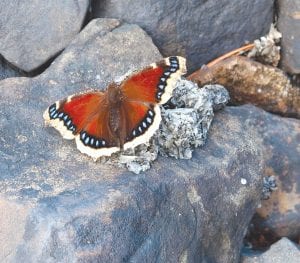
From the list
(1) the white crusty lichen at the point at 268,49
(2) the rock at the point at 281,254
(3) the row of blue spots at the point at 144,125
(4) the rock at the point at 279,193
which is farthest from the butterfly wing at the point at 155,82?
(1) the white crusty lichen at the point at 268,49

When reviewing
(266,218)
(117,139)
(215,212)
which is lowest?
(266,218)

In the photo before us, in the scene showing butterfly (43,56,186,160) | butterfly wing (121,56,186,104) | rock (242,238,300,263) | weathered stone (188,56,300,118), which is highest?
butterfly wing (121,56,186,104)

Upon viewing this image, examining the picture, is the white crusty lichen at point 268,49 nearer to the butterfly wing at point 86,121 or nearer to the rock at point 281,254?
the rock at point 281,254

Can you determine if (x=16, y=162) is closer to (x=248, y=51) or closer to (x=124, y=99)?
(x=124, y=99)

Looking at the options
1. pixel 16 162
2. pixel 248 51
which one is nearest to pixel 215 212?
pixel 16 162

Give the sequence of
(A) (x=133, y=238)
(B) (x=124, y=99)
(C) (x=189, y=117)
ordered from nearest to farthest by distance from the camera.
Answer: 1. (A) (x=133, y=238)
2. (B) (x=124, y=99)
3. (C) (x=189, y=117)

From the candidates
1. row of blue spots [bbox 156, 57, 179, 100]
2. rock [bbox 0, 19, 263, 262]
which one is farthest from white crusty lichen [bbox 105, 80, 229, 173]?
row of blue spots [bbox 156, 57, 179, 100]

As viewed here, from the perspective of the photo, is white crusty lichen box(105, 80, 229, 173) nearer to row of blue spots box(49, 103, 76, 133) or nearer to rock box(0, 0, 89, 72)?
row of blue spots box(49, 103, 76, 133)
